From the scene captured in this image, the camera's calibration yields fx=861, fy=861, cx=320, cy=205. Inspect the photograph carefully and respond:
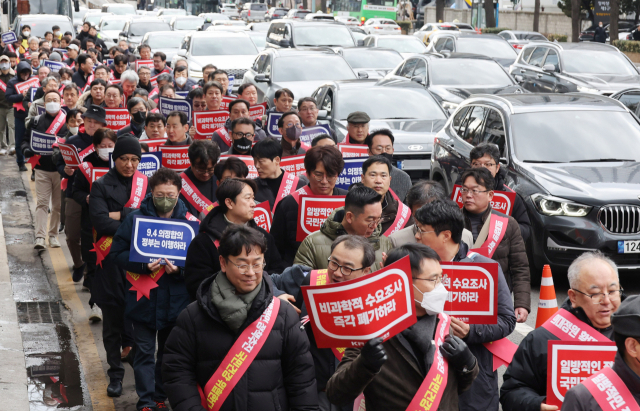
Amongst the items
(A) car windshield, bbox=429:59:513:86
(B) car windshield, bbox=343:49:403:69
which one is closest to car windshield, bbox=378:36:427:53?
(B) car windshield, bbox=343:49:403:69

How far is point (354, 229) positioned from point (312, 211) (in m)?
1.02

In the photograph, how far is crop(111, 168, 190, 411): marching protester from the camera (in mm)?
5777

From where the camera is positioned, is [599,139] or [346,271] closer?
[346,271]

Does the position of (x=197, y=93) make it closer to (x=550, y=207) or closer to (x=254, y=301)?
(x=550, y=207)

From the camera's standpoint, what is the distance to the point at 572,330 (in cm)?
385

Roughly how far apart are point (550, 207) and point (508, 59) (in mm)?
15367

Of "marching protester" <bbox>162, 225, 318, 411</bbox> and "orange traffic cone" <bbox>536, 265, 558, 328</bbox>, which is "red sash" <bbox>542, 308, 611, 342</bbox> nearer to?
"marching protester" <bbox>162, 225, 318, 411</bbox>

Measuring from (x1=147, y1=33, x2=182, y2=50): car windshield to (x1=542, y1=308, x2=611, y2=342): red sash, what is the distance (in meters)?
24.0

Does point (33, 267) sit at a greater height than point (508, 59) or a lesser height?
lesser

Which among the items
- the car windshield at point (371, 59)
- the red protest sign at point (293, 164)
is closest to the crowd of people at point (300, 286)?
the red protest sign at point (293, 164)

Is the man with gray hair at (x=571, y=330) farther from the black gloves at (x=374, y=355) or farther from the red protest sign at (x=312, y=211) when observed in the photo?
the red protest sign at (x=312, y=211)

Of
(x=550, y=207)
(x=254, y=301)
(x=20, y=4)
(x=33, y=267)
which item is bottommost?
(x=33, y=267)

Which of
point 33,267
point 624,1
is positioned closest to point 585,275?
point 33,267

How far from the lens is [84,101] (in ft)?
35.9
